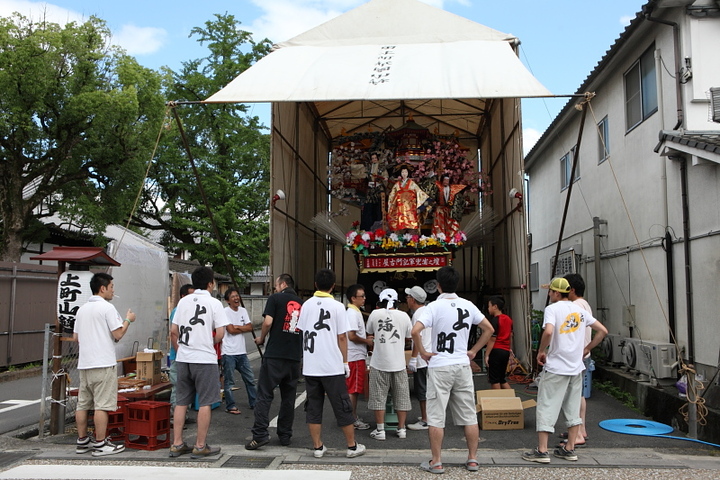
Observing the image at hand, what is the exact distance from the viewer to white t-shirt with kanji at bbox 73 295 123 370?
19.6 feet

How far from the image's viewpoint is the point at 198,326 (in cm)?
584

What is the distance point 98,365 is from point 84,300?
1.11 metres

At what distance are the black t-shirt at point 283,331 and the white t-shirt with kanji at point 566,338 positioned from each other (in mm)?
2537

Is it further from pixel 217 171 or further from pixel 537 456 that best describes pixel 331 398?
pixel 217 171

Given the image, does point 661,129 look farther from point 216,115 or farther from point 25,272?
point 216,115

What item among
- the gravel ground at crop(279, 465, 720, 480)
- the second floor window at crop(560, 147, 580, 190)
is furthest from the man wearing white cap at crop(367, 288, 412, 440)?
the second floor window at crop(560, 147, 580, 190)

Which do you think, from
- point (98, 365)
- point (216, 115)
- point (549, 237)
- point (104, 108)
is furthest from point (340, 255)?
point (98, 365)

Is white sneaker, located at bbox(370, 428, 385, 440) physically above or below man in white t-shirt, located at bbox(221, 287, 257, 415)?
below

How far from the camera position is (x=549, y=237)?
16750 mm

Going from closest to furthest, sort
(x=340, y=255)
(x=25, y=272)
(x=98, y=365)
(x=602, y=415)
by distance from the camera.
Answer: (x=98, y=365) → (x=602, y=415) → (x=25, y=272) → (x=340, y=255)

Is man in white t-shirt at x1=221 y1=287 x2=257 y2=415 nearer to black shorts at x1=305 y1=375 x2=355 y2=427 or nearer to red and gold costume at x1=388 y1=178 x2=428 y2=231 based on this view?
black shorts at x1=305 y1=375 x2=355 y2=427

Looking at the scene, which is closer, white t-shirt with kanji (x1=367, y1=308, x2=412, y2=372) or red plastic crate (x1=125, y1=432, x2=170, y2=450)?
red plastic crate (x1=125, y1=432, x2=170, y2=450)

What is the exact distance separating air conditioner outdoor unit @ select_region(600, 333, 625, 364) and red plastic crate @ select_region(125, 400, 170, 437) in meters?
7.67

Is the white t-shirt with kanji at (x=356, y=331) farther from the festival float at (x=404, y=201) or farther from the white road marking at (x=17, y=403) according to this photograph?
the festival float at (x=404, y=201)
